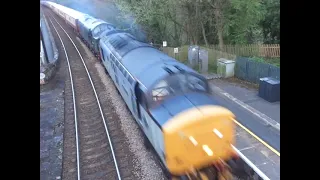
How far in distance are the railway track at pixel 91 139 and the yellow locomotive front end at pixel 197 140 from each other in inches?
94.3

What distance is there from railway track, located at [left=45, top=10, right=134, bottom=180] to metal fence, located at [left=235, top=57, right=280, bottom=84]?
767cm

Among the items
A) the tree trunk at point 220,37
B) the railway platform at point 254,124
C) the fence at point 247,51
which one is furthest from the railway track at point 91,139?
the tree trunk at point 220,37

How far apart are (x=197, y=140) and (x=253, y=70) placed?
1118 cm

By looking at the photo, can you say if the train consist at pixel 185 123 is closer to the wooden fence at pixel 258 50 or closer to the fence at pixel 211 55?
the fence at pixel 211 55

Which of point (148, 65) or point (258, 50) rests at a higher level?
point (258, 50)

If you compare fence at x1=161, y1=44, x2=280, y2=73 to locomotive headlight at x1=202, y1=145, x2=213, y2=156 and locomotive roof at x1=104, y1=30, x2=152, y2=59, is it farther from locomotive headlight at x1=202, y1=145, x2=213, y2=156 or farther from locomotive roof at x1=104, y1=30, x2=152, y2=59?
locomotive headlight at x1=202, y1=145, x2=213, y2=156

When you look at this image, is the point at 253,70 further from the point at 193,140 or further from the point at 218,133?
the point at 193,140

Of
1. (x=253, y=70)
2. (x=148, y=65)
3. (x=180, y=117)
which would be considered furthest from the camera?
(x=253, y=70)

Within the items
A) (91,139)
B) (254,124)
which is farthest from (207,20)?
(91,139)

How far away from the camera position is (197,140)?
6199 mm

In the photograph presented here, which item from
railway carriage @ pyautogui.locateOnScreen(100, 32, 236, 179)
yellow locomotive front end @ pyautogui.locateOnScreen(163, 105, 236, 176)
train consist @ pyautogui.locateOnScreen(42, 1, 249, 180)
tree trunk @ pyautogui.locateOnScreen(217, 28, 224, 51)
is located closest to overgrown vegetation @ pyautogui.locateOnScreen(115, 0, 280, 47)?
tree trunk @ pyautogui.locateOnScreen(217, 28, 224, 51)

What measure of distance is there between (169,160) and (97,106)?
7.32m

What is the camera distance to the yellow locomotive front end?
6.16m
